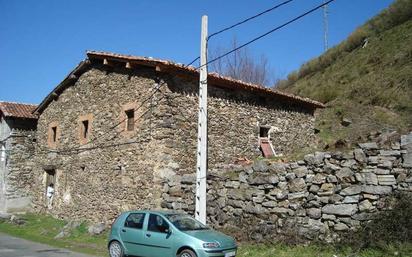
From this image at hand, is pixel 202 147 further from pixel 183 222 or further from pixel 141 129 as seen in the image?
pixel 141 129

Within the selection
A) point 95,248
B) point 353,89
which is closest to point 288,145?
point 95,248

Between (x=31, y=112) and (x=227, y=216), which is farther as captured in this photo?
(x=31, y=112)

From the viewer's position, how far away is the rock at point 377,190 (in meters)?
9.62

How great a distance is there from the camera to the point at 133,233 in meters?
10.2

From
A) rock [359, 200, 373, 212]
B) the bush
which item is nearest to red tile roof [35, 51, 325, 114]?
rock [359, 200, 373, 212]

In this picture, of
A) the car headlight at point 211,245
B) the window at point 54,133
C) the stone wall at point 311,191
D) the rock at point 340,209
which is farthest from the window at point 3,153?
the rock at point 340,209

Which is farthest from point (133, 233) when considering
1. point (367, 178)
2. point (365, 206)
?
point (367, 178)

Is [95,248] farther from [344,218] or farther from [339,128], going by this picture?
[339,128]

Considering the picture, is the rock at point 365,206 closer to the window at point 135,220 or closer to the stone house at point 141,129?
the window at point 135,220

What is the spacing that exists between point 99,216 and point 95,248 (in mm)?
4292

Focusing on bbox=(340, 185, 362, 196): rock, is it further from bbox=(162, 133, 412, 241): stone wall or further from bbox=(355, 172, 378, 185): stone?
bbox=(355, 172, 378, 185): stone

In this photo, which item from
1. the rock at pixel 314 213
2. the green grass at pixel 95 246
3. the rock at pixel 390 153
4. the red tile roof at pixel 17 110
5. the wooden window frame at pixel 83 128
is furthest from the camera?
the red tile roof at pixel 17 110

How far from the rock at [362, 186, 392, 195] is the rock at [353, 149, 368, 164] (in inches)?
26.7

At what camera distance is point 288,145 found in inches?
758
